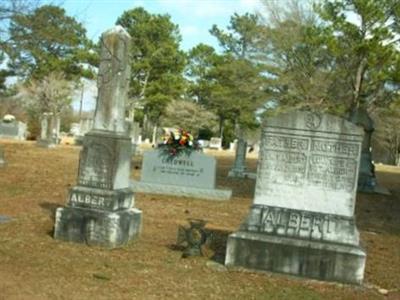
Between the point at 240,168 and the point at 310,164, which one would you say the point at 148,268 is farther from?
the point at 240,168

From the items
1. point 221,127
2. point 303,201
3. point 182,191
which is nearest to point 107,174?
point 303,201

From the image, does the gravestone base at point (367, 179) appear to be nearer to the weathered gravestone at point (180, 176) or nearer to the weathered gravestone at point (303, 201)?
the weathered gravestone at point (180, 176)

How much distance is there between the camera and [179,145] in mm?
15047

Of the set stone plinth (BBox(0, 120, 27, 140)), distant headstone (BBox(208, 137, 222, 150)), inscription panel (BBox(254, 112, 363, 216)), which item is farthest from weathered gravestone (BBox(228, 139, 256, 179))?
distant headstone (BBox(208, 137, 222, 150))

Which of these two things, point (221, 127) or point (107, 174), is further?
point (221, 127)

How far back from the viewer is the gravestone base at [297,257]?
6926 millimetres

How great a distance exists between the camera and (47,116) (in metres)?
39.4

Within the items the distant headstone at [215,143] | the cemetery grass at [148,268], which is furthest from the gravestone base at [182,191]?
the distant headstone at [215,143]

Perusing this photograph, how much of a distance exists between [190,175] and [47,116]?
86.7 feet

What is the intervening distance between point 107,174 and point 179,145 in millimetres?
6676

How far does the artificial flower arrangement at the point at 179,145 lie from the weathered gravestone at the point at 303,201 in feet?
25.2

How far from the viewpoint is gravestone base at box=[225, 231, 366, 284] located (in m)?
6.93

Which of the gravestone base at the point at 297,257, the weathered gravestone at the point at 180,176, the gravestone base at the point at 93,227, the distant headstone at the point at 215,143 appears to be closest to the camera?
the gravestone base at the point at 297,257

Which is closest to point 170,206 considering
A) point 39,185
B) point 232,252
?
point 39,185
